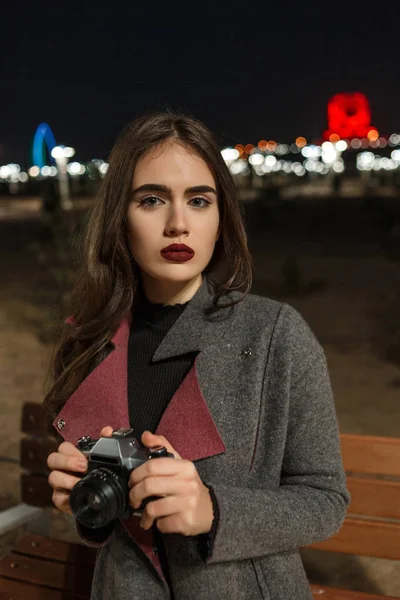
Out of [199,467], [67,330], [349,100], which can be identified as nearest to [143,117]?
[67,330]

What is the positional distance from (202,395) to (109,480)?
12.8 inches

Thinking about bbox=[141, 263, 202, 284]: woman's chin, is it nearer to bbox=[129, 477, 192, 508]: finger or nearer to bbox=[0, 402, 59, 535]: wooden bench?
bbox=[129, 477, 192, 508]: finger

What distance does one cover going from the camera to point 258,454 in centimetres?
150

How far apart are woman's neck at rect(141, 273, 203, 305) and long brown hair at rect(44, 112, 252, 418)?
52mm

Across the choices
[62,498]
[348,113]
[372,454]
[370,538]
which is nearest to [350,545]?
[370,538]

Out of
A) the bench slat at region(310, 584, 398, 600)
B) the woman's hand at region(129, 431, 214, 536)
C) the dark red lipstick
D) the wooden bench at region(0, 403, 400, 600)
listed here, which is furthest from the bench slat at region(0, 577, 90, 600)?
the dark red lipstick

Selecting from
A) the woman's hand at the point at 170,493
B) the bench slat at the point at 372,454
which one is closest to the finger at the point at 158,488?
the woman's hand at the point at 170,493

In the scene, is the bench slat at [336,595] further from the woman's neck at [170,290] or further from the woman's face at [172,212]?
the woman's face at [172,212]

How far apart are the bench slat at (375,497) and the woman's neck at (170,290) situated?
3.81 feet

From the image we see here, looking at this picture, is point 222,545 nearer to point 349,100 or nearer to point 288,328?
point 288,328

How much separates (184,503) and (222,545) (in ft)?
0.50

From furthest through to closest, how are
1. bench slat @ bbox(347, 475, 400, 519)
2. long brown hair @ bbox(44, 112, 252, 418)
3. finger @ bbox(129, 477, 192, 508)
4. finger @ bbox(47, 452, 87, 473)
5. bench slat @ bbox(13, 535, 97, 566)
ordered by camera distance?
bench slat @ bbox(13, 535, 97, 566)
bench slat @ bbox(347, 475, 400, 519)
long brown hair @ bbox(44, 112, 252, 418)
finger @ bbox(47, 452, 87, 473)
finger @ bbox(129, 477, 192, 508)

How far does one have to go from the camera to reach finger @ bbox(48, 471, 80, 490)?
1.39 metres

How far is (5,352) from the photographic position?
25.5ft
